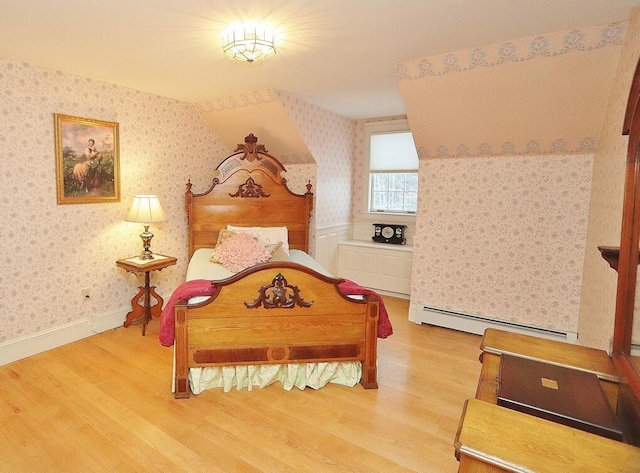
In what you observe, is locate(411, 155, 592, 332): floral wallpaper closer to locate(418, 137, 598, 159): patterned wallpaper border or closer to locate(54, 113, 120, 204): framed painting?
locate(418, 137, 598, 159): patterned wallpaper border

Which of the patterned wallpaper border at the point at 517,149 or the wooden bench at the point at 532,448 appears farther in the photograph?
the patterned wallpaper border at the point at 517,149

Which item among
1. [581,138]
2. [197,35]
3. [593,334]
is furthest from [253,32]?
[593,334]

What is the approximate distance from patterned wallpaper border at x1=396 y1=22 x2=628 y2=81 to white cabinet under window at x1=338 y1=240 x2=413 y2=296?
2345mm

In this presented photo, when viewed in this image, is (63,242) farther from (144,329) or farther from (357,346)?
(357,346)

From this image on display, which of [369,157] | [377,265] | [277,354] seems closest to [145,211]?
[277,354]

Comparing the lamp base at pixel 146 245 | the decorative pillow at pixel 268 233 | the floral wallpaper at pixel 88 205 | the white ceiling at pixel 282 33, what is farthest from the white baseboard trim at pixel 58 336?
the white ceiling at pixel 282 33

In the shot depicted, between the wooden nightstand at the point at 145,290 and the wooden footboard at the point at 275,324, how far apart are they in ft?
4.31

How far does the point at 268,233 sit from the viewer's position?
4160 millimetres

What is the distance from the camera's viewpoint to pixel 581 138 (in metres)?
3.03

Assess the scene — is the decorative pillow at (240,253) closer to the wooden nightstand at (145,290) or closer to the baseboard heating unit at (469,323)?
the wooden nightstand at (145,290)

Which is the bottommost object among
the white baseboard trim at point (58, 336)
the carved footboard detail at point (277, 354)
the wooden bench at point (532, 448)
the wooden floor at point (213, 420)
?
the wooden floor at point (213, 420)

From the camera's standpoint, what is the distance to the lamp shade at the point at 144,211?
3.49 meters

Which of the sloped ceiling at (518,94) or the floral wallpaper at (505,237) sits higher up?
the sloped ceiling at (518,94)

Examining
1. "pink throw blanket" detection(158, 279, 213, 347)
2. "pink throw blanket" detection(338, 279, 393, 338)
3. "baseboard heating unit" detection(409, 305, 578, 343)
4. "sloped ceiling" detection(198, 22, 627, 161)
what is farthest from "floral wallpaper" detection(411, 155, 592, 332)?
"pink throw blanket" detection(158, 279, 213, 347)
